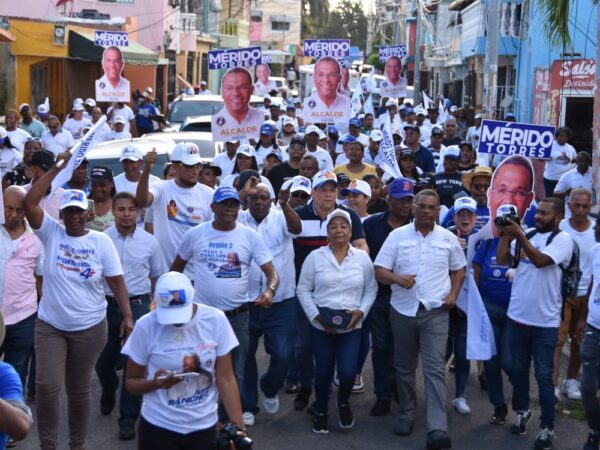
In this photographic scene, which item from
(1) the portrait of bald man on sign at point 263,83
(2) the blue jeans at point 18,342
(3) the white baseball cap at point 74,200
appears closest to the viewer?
(3) the white baseball cap at point 74,200

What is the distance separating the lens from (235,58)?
15.5 m

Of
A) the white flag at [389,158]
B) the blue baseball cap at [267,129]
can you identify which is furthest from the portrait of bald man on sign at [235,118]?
the white flag at [389,158]

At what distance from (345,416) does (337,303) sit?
89cm

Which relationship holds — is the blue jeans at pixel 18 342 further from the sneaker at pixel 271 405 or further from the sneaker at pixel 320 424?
the sneaker at pixel 320 424

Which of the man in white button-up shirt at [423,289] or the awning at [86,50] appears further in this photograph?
the awning at [86,50]

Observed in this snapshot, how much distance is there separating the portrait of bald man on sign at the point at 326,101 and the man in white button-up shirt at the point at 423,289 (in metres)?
Answer: 9.13

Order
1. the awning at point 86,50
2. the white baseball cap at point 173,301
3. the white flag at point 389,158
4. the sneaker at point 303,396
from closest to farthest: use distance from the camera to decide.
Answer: the white baseball cap at point 173,301 < the sneaker at point 303,396 < the white flag at point 389,158 < the awning at point 86,50

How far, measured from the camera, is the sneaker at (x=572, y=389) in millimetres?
8789


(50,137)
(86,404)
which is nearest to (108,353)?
(86,404)

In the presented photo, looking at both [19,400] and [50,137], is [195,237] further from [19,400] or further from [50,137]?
[50,137]

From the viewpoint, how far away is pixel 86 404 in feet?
22.7

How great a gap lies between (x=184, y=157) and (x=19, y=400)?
4.84m

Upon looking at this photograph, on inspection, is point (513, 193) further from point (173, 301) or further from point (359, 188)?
point (173, 301)

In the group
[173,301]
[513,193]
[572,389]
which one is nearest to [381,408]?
[572,389]
